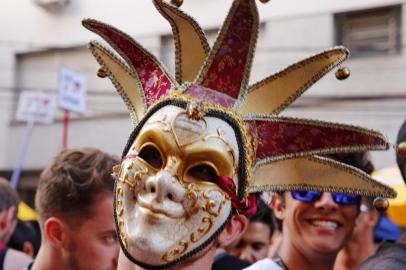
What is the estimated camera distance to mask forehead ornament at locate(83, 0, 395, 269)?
225cm

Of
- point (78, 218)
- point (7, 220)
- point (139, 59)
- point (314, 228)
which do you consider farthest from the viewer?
point (7, 220)

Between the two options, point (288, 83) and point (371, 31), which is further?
point (371, 31)

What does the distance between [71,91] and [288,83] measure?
28.0 ft

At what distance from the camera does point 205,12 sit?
538 inches

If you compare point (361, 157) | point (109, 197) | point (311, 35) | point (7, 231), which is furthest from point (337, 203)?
point (311, 35)

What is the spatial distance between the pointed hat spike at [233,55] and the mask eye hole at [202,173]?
26cm

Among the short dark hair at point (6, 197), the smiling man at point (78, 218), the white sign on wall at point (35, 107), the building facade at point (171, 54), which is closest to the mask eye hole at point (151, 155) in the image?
the smiling man at point (78, 218)

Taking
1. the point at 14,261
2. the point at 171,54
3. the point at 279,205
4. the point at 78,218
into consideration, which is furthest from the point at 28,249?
the point at 171,54

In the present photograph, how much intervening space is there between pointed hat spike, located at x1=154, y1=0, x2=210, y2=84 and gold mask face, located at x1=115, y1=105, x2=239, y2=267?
0.64ft

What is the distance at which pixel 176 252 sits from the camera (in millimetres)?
2232

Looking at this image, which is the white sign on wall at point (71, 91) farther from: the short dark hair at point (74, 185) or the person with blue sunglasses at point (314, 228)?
the short dark hair at point (74, 185)

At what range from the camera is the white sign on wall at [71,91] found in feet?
34.3

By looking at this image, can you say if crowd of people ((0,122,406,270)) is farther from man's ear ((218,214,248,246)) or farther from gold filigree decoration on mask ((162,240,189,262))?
gold filigree decoration on mask ((162,240,189,262))

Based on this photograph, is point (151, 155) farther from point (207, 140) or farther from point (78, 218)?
point (78, 218)
